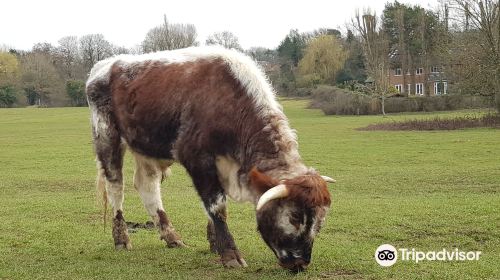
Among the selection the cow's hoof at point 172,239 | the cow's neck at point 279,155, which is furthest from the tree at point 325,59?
the cow's neck at point 279,155

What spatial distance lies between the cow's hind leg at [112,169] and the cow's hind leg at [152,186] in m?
0.33

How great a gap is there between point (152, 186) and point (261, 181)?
336cm

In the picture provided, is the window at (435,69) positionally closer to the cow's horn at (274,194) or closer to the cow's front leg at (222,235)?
the cow's front leg at (222,235)

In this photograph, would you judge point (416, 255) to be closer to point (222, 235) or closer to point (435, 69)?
point (222, 235)

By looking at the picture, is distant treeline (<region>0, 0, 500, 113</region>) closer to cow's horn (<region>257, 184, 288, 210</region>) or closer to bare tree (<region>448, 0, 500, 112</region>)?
bare tree (<region>448, 0, 500, 112</region>)

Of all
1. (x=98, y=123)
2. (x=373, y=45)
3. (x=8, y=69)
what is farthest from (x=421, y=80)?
(x=98, y=123)

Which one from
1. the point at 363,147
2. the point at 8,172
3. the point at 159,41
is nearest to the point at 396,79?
the point at 159,41

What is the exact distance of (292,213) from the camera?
20.0 feet

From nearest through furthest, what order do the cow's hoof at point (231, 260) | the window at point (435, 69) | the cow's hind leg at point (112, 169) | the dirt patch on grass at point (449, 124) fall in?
the cow's hoof at point (231, 260)
the cow's hind leg at point (112, 169)
the dirt patch on grass at point (449, 124)
the window at point (435, 69)

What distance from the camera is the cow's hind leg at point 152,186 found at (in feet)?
29.0

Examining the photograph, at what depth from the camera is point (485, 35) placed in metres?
41.4

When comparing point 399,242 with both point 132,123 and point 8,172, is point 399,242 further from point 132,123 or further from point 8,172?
point 8,172

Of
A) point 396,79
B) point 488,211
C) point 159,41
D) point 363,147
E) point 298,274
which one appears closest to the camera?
point 298,274

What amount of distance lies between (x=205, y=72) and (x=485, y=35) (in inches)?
1538
